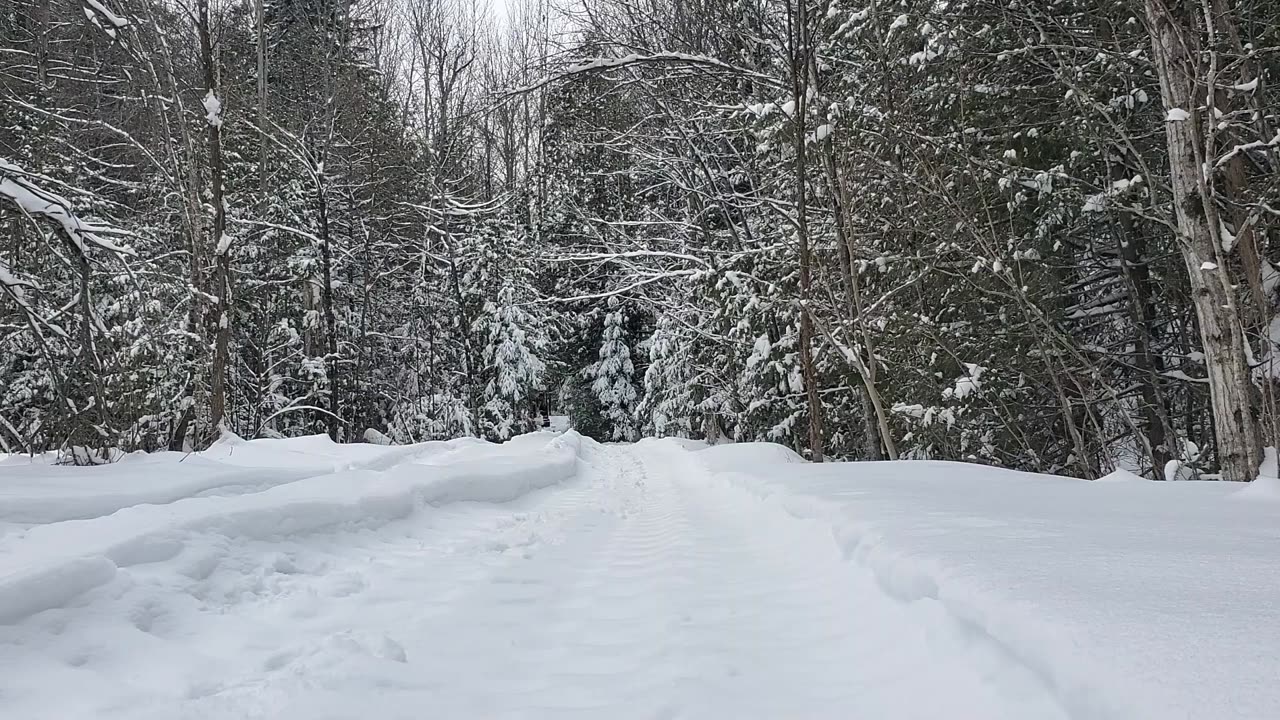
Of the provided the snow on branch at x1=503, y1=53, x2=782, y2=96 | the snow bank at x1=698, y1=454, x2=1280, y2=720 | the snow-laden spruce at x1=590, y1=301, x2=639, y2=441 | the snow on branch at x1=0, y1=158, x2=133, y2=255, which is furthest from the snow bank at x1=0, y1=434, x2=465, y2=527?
the snow-laden spruce at x1=590, y1=301, x2=639, y2=441

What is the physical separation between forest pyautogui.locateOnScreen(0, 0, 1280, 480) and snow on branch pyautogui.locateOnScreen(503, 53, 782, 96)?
70 mm

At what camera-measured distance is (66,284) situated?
9.66 m

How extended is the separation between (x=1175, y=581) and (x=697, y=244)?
44.2 ft

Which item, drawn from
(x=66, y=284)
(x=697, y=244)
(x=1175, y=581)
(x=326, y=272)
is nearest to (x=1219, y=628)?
(x=1175, y=581)

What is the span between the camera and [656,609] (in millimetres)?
2965

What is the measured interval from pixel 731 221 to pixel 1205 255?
312 inches

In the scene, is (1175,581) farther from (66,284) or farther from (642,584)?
(66,284)

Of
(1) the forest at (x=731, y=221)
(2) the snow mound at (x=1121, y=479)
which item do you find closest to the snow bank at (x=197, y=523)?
(1) the forest at (x=731, y=221)

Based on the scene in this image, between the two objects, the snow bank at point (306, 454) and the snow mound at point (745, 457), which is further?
the snow mound at point (745, 457)

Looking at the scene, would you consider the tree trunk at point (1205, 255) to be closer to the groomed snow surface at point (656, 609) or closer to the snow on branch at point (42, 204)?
the groomed snow surface at point (656, 609)

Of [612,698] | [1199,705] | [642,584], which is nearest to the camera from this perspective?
[1199,705]

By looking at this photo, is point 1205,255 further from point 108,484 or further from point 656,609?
point 108,484

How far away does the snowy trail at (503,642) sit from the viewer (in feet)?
6.38

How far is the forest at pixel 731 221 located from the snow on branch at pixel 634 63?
70 millimetres
